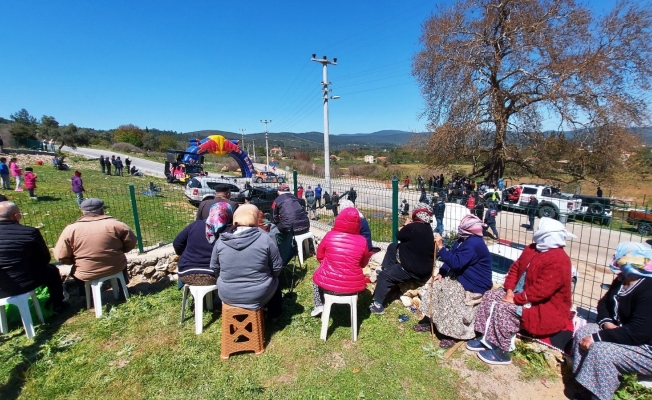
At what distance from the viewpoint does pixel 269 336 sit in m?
3.21

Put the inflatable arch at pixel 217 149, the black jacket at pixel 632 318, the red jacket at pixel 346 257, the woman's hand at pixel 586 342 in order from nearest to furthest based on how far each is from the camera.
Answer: the black jacket at pixel 632 318 < the woman's hand at pixel 586 342 < the red jacket at pixel 346 257 < the inflatable arch at pixel 217 149

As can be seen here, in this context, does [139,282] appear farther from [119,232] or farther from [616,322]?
[616,322]

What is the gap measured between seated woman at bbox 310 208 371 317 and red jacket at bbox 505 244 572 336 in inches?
56.8

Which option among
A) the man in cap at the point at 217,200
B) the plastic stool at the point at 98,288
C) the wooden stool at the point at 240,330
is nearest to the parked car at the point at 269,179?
the man in cap at the point at 217,200

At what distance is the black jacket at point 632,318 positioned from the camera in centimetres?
201

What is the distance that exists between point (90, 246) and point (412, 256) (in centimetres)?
371

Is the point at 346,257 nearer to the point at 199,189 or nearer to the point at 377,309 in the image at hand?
the point at 377,309

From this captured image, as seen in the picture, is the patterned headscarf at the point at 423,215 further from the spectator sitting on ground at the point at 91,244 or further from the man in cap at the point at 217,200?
the spectator sitting on ground at the point at 91,244

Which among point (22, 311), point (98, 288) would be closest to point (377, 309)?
point (98, 288)

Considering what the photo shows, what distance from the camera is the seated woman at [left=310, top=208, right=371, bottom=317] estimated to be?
3031 mm

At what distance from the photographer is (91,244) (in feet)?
11.3

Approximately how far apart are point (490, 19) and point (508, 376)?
17.6 metres

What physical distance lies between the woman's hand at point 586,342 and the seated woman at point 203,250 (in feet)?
10.8

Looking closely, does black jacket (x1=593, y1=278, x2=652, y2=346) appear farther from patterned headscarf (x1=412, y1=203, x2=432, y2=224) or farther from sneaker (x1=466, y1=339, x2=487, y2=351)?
patterned headscarf (x1=412, y1=203, x2=432, y2=224)
